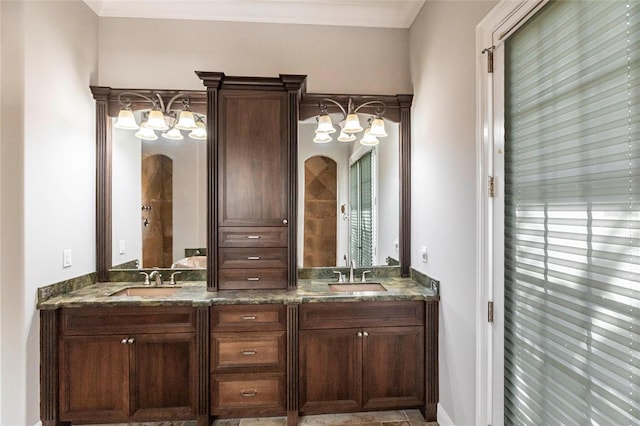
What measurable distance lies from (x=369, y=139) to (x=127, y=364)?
92.2 inches

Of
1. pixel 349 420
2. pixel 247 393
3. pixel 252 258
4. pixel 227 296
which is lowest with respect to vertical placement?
pixel 349 420

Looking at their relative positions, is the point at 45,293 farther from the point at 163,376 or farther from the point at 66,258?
the point at 163,376

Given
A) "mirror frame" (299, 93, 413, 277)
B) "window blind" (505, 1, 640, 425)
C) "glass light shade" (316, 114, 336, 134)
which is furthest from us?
"mirror frame" (299, 93, 413, 277)

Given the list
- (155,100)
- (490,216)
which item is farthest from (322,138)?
(490,216)

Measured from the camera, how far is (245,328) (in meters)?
2.18

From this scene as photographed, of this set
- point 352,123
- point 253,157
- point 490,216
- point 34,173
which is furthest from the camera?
point 352,123

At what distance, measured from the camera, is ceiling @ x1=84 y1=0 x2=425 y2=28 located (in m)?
2.58

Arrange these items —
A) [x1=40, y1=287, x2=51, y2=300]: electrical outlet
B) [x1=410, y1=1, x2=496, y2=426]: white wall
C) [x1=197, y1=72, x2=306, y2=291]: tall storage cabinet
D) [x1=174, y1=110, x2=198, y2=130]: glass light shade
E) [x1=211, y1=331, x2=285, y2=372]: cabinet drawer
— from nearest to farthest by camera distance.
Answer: [x1=410, y1=1, x2=496, y2=426]: white wall < [x1=40, y1=287, x2=51, y2=300]: electrical outlet < [x1=211, y1=331, x2=285, y2=372]: cabinet drawer < [x1=197, y1=72, x2=306, y2=291]: tall storage cabinet < [x1=174, y1=110, x2=198, y2=130]: glass light shade

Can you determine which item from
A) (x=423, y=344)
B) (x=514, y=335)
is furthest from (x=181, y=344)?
(x=514, y=335)

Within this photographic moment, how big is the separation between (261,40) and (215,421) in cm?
287

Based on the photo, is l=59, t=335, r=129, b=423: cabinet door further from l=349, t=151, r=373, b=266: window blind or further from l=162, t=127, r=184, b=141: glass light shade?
l=349, t=151, r=373, b=266: window blind

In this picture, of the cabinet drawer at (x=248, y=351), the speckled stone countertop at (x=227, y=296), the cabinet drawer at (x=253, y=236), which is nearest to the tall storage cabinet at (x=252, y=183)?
the cabinet drawer at (x=253, y=236)

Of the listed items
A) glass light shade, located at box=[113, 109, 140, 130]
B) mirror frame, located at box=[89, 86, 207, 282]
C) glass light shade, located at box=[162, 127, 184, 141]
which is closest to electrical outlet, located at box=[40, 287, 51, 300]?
mirror frame, located at box=[89, 86, 207, 282]

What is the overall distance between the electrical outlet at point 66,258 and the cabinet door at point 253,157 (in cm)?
104
